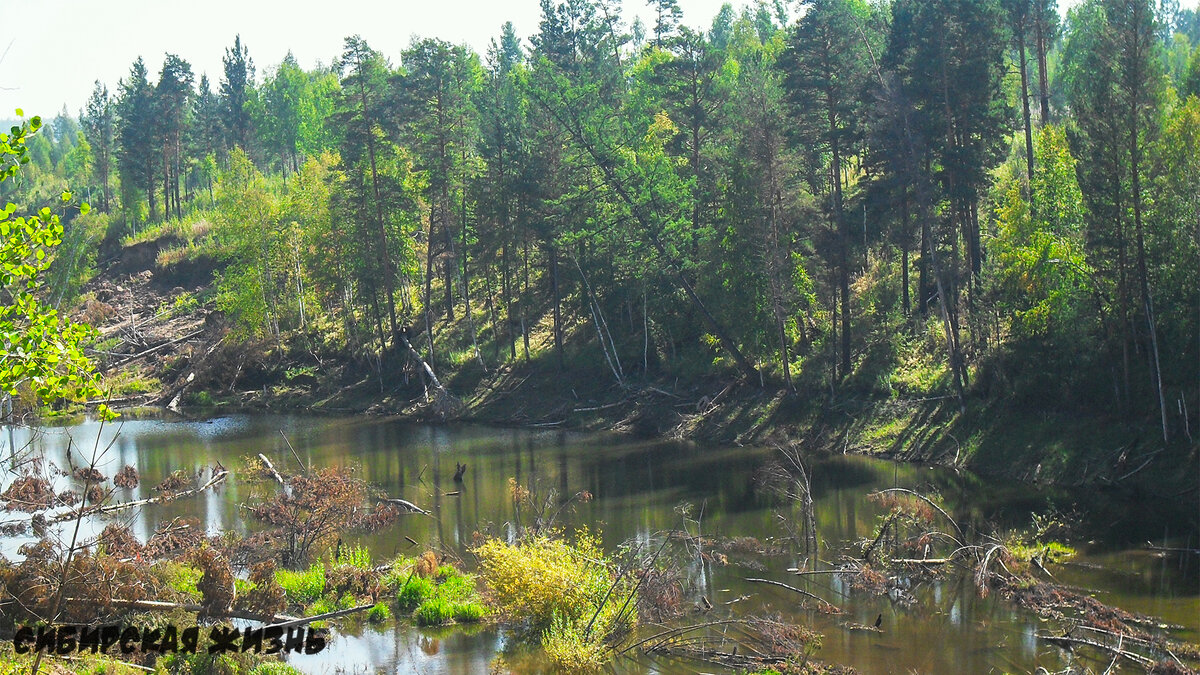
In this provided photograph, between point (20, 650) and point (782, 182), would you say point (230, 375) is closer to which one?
point (782, 182)

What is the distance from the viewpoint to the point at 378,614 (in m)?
20.2

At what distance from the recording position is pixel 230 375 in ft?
189

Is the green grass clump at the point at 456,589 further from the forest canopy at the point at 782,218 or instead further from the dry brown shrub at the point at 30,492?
the forest canopy at the point at 782,218

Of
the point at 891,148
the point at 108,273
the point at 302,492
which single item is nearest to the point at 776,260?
the point at 891,148

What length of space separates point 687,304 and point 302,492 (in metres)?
25.7

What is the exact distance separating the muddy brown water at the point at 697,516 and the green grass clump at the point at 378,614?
0.40 metres

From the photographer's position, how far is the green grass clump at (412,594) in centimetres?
2080

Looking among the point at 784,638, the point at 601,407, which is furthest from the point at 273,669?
the point at 601,407

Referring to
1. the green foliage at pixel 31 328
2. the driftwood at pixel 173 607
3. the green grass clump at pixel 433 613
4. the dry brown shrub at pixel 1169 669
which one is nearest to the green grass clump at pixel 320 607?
the driftwood at pixel 173 607

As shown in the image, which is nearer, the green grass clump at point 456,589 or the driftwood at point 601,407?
the green grass clump at point 456,589

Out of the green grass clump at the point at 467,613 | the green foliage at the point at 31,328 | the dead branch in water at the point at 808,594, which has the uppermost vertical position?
the green foliage at the point at 31,328

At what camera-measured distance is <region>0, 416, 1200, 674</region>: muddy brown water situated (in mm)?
18281

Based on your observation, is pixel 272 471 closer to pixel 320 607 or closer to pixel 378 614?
pixel 320 607

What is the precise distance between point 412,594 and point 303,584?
2.30m
